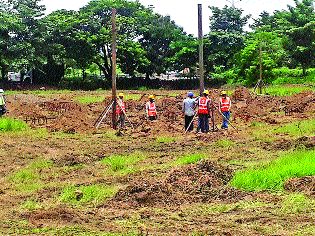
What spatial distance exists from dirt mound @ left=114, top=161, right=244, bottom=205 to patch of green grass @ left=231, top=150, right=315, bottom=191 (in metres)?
0.34

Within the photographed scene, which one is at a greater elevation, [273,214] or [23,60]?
[23,60]

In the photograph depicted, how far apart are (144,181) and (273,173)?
253cm

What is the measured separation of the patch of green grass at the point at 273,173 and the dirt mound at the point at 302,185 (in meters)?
0.17

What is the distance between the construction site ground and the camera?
30.9ft

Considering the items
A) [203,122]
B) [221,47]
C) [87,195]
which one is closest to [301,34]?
[221,47]

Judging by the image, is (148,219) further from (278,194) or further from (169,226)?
(278,194)

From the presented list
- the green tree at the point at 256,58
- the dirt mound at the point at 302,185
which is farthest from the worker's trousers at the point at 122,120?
the green tree at the point at 256,58

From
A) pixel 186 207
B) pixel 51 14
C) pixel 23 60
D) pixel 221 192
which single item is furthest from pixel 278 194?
pixel 51 14

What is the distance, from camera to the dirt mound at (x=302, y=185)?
11.0m

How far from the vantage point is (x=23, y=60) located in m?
46.2

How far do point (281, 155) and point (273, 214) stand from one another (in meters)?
5.58

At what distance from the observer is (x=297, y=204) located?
10.2 meters

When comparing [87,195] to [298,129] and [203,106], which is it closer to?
[203,106]

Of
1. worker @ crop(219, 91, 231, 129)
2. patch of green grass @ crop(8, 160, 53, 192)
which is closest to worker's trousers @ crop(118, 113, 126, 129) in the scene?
worker @ crop(219, 91, 231, 129)
